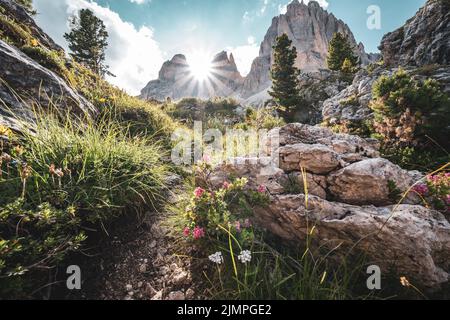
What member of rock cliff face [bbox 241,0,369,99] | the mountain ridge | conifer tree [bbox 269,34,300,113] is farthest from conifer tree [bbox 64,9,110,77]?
rock cliff face [bbox 241,0,369,99]

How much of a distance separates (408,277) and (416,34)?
17573 mm

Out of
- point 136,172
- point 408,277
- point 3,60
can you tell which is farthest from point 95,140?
point 408,277

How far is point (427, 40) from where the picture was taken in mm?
11648

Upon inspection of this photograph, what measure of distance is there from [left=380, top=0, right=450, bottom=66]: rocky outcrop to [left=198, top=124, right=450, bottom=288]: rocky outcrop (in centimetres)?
1274

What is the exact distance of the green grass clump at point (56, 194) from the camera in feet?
5.05

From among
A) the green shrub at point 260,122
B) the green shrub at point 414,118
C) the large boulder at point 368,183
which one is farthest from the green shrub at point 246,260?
the green shrub at point 414,118

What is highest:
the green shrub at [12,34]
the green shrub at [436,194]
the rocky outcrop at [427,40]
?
the rocky outcrop at [427,40]

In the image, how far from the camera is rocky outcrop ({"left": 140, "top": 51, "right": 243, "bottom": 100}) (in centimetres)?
9119

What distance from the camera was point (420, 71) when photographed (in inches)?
329

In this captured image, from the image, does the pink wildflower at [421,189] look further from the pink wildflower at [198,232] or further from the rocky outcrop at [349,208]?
the pink wildflower at [198,232]

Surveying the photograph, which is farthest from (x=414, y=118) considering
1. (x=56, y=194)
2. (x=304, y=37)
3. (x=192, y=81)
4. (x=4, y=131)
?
(x=192, y=81)

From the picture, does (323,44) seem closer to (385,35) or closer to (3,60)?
(385,35)

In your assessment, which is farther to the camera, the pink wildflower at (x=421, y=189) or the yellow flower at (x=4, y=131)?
the pink wildflower at (x=421, y=189)

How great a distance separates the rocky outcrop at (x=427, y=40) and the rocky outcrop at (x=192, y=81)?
77.9 m
